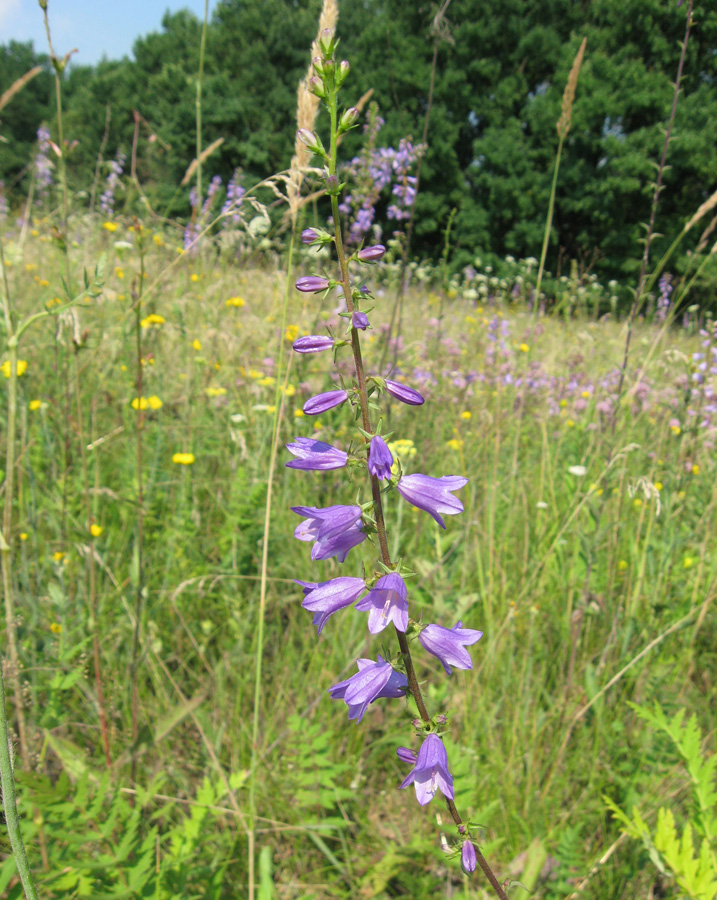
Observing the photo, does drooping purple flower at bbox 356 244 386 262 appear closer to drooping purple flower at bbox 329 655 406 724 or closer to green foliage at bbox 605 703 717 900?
drooping purple flower at bbox 329 655 406 724

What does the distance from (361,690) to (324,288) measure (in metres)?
0.54

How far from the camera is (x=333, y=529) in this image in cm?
73

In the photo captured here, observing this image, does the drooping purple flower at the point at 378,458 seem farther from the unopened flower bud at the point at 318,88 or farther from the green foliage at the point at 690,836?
the green foliage at the point at 690,836

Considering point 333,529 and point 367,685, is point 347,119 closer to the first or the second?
point 333,529

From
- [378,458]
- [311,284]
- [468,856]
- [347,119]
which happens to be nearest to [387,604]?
[378,458]

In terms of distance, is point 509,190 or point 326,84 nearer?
point 326,84

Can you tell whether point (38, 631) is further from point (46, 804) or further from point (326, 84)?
point (326, 84)

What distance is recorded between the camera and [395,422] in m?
3.08

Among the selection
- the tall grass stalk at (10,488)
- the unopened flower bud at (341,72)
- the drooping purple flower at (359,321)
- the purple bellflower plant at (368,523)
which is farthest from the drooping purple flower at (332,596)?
the unopened flower bud at (341,72)

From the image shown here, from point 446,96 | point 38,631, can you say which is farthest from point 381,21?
point 38,631

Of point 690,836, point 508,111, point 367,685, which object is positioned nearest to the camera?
point 367,685

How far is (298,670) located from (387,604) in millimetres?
1295

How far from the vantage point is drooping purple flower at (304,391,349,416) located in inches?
29.6

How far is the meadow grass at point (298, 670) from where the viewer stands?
4.46ft
